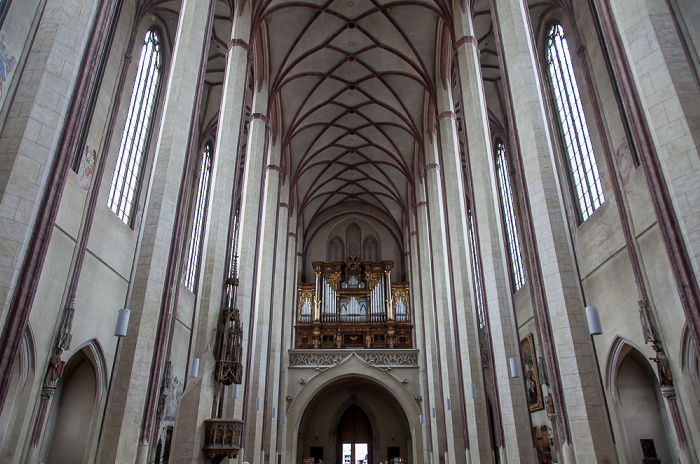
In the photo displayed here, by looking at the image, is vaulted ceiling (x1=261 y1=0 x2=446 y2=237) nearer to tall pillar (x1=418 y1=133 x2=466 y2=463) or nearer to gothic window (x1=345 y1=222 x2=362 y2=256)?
gothic window (x1=345 y1=222 x2=362 y2=256)

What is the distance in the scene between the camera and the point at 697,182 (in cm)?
561

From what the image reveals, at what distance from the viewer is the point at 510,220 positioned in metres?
20.0

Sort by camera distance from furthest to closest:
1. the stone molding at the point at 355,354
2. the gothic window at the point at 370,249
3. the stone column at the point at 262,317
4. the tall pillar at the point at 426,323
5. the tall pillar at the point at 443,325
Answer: the gothic window at the point at 370,249 < the stone molding at the point at 355,354 < the tall pillar at the point at 426,323 < the stone column at the point at 262,317 < the tall pillar at the point at 443,325

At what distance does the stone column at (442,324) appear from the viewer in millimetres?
15875

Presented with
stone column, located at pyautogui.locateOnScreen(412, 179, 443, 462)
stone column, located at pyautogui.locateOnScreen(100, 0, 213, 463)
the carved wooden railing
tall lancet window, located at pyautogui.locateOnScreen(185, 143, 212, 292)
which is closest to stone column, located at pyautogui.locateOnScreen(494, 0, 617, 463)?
the carved wooden railing

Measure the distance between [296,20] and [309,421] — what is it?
68.1 feet

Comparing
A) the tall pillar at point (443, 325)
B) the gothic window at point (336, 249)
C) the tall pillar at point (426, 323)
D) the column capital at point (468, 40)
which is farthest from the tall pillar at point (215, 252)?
the gothic window at point (336, 249)

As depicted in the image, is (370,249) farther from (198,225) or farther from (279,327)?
(198,225)

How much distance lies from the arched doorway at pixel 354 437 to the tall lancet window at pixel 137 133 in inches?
755

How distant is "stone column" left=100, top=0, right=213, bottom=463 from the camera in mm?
7926

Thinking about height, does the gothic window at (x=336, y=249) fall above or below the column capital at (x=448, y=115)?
above

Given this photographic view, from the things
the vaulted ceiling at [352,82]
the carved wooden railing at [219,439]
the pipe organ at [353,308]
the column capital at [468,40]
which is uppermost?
the vaulted ceiling at [352,82]

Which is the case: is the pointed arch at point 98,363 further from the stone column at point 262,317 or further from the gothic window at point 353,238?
the gothic window at point 353,238

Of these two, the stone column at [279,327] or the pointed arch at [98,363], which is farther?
the stone column at [279,327]
